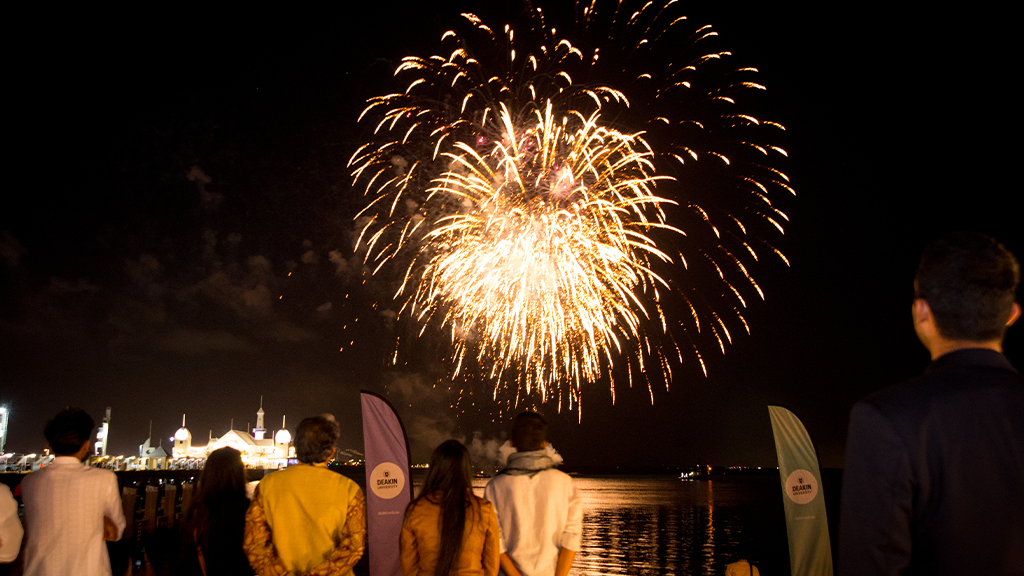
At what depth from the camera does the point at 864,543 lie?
5.90 feet

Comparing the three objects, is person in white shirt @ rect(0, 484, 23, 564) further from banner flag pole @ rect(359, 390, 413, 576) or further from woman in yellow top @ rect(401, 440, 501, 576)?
banner flag pole @ rect(359, 390, 413, 576)

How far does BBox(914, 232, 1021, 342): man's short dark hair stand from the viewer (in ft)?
6.66

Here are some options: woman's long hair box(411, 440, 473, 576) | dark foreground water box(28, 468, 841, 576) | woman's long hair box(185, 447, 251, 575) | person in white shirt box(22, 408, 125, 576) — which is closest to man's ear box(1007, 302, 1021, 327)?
woman's long hair box(411, 440, 473, 576)

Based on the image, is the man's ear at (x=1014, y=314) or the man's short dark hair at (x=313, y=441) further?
the man's short dark hair at (x=313, y=441)

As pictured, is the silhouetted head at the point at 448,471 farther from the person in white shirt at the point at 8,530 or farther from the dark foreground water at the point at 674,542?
the dark foreground water at the point at 674,542

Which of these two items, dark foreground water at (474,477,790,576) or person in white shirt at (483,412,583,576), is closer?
person in white shirt at (483,412,583,576)

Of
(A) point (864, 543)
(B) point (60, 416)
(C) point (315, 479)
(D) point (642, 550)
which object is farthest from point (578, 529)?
(D) point (642, 550)

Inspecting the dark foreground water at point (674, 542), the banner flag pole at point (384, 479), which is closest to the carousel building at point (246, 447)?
the dark foreground water at point (674, 542)

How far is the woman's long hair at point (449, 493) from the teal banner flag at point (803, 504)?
6168mm

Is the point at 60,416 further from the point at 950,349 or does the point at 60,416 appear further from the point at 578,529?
the point at 950,349

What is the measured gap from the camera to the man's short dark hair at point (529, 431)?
A: 15.6 ft

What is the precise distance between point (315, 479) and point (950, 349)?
3.68 m

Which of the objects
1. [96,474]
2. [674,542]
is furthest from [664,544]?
[96,474]

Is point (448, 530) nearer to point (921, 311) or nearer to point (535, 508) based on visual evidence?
point (535, 508)
